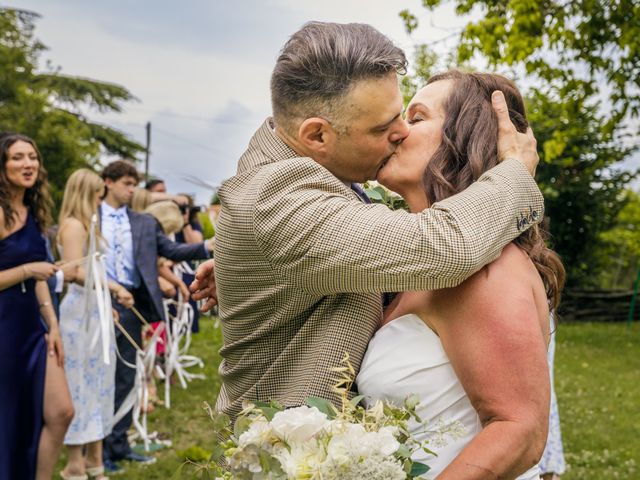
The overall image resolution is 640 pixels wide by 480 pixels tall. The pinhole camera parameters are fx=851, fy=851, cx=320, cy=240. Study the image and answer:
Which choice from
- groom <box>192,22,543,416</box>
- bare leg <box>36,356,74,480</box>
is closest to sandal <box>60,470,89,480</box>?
bare leg <box>36,356,74,480</box>

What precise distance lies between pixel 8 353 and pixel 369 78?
4.61 metres

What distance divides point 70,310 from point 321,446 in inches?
234

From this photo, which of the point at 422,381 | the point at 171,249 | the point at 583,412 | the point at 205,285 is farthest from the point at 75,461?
the point at 583,412

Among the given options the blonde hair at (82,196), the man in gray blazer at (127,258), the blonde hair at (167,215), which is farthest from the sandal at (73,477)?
the blonde hair at (167,215)

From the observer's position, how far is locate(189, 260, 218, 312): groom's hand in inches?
124

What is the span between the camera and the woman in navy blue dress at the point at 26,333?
6055mm

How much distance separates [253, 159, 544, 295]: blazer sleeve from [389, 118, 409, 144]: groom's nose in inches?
12.0

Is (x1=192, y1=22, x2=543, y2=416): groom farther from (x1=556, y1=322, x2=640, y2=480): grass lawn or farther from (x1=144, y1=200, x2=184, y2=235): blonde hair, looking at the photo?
(x1=144, y1=200, x2=184, y2=235): blonde hair

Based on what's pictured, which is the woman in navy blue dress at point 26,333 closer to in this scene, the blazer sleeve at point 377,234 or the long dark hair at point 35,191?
the long dark hair at point 35,191

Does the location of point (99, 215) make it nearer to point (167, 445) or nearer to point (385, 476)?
point (167, 445)

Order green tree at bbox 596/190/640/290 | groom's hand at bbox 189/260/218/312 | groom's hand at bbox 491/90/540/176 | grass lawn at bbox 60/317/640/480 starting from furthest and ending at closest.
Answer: green tree at bbox 596/190/640/290 < grass lawn at bbox 60/317/640/480 < groom's hand at bbox 189/260/218/312 < groom's hand at bbox 491/90/540/176

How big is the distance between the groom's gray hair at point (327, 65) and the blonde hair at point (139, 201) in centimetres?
733

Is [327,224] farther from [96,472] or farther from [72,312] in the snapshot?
[96,472]

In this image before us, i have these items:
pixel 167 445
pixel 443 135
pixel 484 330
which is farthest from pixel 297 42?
pixel 167 445
